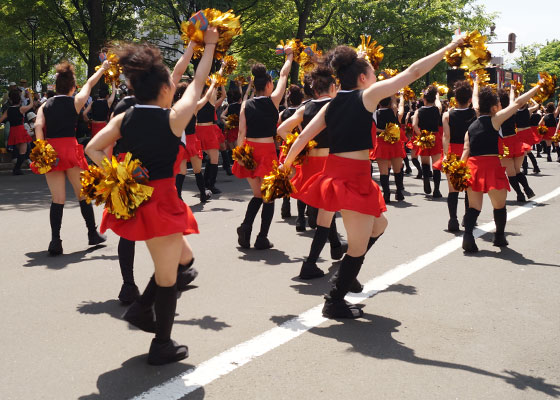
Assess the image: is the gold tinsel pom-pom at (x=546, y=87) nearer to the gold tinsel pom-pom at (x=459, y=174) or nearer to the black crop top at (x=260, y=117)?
the gold tinsel pom-pom at (x=459, y=174)

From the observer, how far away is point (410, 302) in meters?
5.29

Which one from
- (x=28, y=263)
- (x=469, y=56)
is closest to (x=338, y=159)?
(x=469, y=56)

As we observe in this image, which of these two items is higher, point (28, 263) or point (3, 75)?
point (3, 75)

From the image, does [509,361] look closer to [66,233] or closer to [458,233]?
[458,233]

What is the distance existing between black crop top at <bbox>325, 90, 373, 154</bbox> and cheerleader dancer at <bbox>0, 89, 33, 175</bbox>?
1252cm

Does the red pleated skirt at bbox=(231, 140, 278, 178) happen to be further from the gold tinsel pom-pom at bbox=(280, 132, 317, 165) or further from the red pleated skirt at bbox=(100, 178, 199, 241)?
the red pleated skirt at bbox=(100, 178, 199, 241)

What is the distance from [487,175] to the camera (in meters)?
7.28

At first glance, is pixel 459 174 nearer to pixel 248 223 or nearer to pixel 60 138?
pixel 248 223

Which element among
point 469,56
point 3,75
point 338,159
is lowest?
point 338,159

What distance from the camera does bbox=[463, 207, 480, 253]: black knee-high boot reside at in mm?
7156

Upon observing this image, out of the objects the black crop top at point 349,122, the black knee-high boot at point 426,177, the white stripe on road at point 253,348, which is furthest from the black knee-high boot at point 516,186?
the black crop top at point 349,122

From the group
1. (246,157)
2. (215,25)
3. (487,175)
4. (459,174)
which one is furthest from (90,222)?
(487,175)

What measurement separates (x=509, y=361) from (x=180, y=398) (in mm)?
2125

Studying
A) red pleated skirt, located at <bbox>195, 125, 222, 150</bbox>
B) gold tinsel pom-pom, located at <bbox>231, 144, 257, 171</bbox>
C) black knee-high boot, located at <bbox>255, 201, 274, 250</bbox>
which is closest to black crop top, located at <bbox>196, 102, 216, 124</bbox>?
red pleated skirt, located at <bbox>195, 125, 222, 150</bbox>
